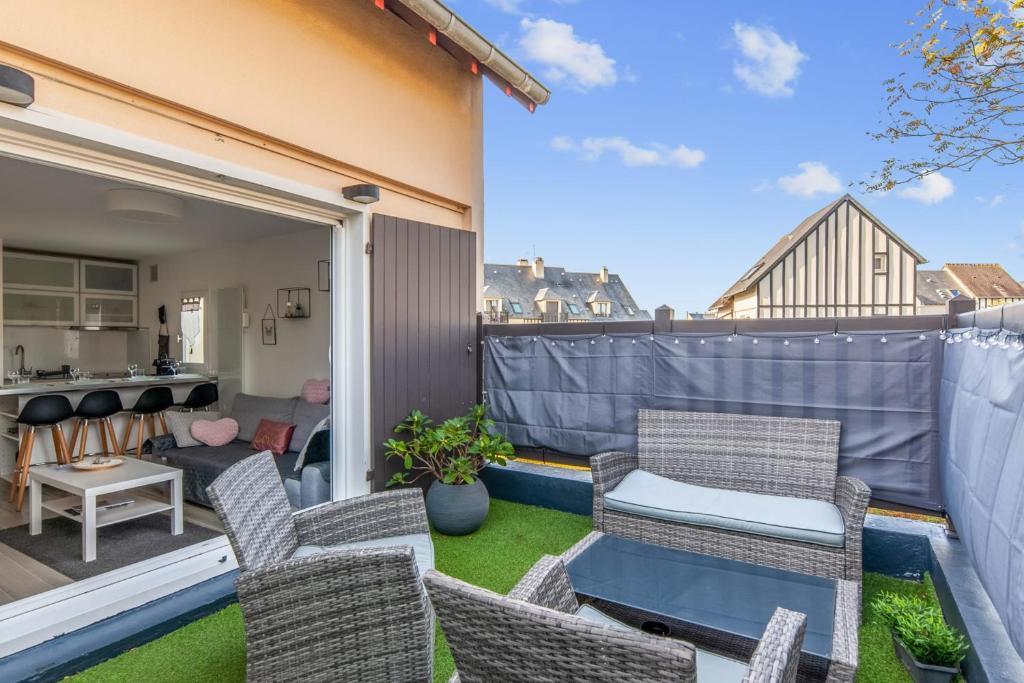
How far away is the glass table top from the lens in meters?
2.04

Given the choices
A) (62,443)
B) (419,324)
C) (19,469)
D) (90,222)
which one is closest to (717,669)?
(419,324)

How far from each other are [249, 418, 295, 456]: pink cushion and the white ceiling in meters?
1.94

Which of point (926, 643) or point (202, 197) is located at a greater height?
point (202, 197)

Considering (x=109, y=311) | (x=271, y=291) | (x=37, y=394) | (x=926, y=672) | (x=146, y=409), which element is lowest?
(x=926, y=672)

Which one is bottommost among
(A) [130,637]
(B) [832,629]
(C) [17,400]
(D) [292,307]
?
(A) [130,637]

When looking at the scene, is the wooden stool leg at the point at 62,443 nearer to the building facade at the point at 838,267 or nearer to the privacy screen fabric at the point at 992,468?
the privacy screen fabric at the point at 992,468

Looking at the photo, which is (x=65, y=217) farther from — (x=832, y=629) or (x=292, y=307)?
(x=832, y=629)

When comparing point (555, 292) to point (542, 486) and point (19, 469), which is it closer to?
point (542, 486)

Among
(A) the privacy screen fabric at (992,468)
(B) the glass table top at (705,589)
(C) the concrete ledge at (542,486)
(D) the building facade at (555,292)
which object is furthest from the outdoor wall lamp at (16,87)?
(D) the building facade at (555,292)

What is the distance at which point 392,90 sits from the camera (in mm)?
4020

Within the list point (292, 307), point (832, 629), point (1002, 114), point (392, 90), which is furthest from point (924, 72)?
point (292, 307)

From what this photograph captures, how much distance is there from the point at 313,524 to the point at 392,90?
310 cm

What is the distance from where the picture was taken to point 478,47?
13.7 feet

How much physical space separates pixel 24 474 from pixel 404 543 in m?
4.27
